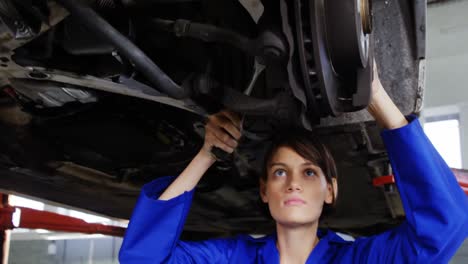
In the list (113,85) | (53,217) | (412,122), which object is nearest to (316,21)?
(412,122)

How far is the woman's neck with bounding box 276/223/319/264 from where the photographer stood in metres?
0.78

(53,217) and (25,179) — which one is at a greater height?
(25,179)

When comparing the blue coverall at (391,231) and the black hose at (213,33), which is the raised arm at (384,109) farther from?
the black hose at (213,33)

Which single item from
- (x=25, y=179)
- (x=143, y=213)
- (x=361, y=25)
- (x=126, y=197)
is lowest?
(x=126, y=197)

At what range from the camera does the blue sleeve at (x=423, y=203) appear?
0.64 meters

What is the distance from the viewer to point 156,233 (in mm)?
759

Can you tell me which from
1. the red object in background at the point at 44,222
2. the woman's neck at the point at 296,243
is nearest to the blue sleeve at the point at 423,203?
the woman's neck at the point at 296,243

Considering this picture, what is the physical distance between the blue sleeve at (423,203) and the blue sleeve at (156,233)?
31cm

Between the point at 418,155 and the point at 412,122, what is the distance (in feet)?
0.18

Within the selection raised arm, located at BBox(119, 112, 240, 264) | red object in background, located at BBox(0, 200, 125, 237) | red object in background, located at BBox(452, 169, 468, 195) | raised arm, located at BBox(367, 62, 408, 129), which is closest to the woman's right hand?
raised arm, located at BBox(119, 112, 240, 264)

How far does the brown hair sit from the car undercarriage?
0.04 meters

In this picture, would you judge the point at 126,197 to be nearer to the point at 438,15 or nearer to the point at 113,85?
the point at 113,85

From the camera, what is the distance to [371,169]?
3.65ft

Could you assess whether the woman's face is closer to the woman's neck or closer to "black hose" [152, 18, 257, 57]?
the woman's neck
